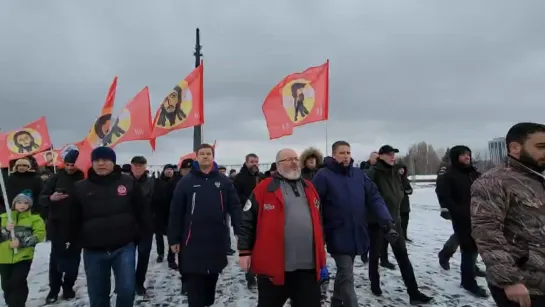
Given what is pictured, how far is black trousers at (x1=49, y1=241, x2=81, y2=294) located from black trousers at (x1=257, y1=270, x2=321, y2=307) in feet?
9.90

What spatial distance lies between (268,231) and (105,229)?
1.74m

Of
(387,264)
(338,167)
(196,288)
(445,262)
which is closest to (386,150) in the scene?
(338,167)

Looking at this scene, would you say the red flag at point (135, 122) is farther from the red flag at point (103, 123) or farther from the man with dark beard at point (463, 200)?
the man with dark beard at point (463, 200)

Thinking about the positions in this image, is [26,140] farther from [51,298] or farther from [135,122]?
[51,298]

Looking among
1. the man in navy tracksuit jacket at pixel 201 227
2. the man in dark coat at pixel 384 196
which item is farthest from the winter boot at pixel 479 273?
the man in navy tracksuit jacket at pixel 201 227

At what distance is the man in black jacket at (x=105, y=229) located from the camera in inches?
176

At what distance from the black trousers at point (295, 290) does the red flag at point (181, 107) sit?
6.03m

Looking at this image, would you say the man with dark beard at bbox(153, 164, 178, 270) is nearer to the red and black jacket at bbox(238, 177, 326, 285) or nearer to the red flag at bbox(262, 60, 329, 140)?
the red flag at bbox(262, 60, 329, 140)

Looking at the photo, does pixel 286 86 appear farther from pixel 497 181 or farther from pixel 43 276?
pixel 497 181

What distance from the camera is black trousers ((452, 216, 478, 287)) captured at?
6.07 meters

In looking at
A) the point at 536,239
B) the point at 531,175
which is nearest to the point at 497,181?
the point at 531,175

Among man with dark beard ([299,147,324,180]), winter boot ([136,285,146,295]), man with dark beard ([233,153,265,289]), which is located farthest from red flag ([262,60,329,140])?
winter boot ([136,285,146,295])

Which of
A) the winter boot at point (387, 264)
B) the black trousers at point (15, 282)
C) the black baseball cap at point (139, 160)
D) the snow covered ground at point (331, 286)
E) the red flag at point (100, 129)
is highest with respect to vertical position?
the red flag at point (100, 129)

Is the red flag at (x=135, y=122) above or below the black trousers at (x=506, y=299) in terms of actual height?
above
